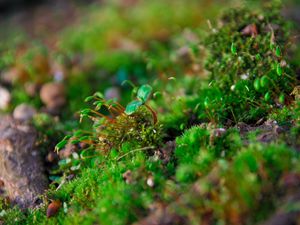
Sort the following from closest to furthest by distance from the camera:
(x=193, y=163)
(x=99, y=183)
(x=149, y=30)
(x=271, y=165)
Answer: (x=271, y=165) < (x=193, y=163) < (x=99, y=183) < (x=149, y=30)

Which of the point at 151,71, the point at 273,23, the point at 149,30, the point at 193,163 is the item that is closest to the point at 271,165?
the point at 193,163

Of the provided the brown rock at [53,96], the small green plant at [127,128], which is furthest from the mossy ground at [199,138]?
the brown rock at [53,96]

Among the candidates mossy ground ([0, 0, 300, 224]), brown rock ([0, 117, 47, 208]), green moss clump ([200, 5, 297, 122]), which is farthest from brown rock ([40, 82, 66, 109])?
green moss clump ([200, 5, 297, 122])

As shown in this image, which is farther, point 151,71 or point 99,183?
point 151,71

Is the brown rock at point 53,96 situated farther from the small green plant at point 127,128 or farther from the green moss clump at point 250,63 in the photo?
the green moss clump at point 250,63

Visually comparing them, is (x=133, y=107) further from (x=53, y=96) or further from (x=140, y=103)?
(x=53, y=96)

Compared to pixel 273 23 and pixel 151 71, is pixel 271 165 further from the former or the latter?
pixel 151 71

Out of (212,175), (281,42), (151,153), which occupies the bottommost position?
(151,153)
